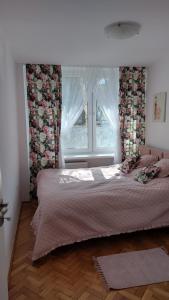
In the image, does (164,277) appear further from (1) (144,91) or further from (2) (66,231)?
(1) (144,91)

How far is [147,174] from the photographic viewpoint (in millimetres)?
3121

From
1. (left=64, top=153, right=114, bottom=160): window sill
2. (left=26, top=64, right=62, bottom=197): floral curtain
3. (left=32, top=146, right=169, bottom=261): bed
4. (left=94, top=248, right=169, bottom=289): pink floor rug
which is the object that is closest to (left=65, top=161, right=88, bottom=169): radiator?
(left=64, top=153, right=114, bottom=160): window sill

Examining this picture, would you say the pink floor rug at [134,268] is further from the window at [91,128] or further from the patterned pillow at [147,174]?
the window at [91,128]

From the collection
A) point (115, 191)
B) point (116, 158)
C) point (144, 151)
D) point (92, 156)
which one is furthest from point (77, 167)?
point (115, 191)

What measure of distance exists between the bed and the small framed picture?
1160 mm

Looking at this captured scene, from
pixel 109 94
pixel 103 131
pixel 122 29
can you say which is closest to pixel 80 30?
pixel 122 29

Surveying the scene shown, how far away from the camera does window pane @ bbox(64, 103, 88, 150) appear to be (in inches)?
169

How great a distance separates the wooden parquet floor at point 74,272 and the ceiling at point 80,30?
2.38 metres

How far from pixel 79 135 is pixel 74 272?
254 centimetres

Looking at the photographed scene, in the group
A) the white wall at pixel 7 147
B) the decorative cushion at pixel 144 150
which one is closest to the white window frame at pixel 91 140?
the decorative cushion at pixel 144 150

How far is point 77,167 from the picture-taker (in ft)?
13.7

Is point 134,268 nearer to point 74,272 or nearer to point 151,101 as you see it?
point 74,272

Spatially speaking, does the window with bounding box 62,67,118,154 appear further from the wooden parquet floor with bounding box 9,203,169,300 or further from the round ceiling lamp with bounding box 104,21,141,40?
the wooden parquet floor with bounding box 9,203,169,300

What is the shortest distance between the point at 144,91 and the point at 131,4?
251cm
